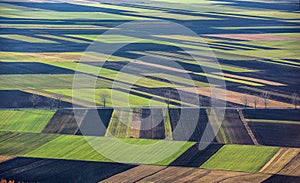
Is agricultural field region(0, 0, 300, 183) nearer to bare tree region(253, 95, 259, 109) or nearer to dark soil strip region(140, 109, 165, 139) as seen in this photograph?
dark soil strip region(140, 109, 165, 139)

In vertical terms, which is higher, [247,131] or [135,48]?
[135,48]

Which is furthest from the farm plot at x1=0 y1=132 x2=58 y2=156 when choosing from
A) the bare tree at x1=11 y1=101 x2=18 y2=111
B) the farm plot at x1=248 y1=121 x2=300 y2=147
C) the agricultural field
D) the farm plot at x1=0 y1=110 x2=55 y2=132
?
the farm plot at x1=248 y1=121 x2=300 y2=147

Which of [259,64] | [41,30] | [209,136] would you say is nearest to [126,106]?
[209,136]

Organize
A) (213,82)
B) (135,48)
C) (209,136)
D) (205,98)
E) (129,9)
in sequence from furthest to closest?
(129,9) → (135,48) → (213,82) → (205,98) → (209,136)

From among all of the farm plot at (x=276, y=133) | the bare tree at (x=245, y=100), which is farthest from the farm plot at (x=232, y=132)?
the bare tree at (x=245, y=100)

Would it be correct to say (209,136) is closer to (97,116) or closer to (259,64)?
(97,116)

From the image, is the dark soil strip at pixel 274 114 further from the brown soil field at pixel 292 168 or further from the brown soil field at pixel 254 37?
the brown soil field at pixel 254 37
